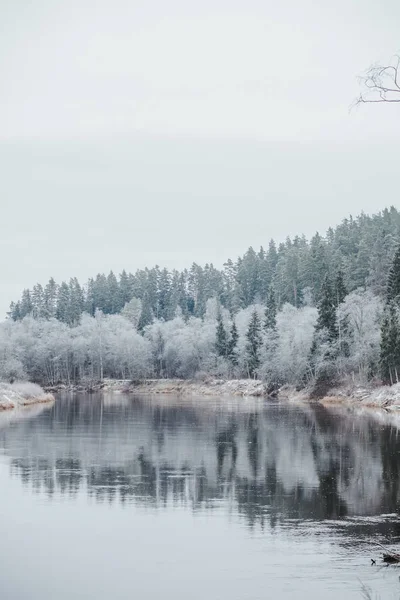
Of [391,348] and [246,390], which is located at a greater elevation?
[391,348]

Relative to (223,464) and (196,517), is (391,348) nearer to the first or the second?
(223,464)

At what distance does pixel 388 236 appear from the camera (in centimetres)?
14562

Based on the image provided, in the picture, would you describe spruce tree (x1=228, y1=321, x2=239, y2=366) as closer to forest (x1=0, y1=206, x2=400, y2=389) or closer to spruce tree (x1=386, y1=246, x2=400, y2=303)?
forest (x1=0, y1=206, x2=400, y2=389)

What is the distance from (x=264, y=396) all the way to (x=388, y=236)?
141 feet

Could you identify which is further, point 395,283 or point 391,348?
point 395,283

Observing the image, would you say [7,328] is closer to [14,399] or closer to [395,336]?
[14,399]

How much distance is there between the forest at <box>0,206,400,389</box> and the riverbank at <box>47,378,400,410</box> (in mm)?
2260

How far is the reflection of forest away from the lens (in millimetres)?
28047

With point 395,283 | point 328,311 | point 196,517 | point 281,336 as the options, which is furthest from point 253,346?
point 196,517

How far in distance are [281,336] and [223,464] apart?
99.4 metres

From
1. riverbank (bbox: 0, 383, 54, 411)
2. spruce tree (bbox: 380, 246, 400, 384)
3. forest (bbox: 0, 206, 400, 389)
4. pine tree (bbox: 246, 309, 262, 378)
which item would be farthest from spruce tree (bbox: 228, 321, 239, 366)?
spruce tree (bbox: 380, 246, 400, 384)

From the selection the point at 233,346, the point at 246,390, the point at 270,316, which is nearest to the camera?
the point at 246,390

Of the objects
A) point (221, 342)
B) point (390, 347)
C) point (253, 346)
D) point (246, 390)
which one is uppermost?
point (221, 342)

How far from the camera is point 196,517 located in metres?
25.4
